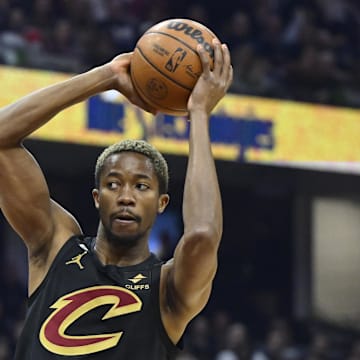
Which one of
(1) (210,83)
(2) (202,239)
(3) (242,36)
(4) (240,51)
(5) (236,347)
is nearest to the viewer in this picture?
(2) (202,239)

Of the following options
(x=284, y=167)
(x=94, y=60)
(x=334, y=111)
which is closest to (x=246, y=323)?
(x=284, y=167)

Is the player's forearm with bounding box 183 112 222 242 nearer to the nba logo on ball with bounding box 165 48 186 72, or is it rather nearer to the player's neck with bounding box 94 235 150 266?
the nba logo on ball with bounding box 165 48 186 72

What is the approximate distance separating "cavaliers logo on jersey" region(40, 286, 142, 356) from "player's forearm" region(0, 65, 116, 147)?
24.2 inches

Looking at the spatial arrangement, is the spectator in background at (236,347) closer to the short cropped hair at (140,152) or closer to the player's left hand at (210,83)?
the short cropped hair at (140,152)

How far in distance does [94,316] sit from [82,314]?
4 cm

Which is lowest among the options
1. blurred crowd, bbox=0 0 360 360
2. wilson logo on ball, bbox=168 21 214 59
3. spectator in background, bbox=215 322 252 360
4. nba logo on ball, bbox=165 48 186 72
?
spectator in background, bbox=215 322 252 360

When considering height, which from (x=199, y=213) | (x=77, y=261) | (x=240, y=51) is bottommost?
(x=240, y=51)

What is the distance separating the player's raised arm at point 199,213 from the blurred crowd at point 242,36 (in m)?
8.05

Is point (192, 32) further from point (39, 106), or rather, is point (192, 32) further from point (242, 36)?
point (242, 36)

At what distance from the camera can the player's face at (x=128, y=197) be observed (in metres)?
3.88

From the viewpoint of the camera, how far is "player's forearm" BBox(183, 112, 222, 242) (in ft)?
11.9

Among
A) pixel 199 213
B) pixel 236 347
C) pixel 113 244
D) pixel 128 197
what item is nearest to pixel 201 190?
pixel 199 213

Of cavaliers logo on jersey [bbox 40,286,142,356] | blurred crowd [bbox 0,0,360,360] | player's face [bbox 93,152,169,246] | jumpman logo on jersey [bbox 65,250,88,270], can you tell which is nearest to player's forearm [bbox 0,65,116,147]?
player's face [bbox 93,152,169,246]

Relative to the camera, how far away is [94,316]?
383 centimetres
